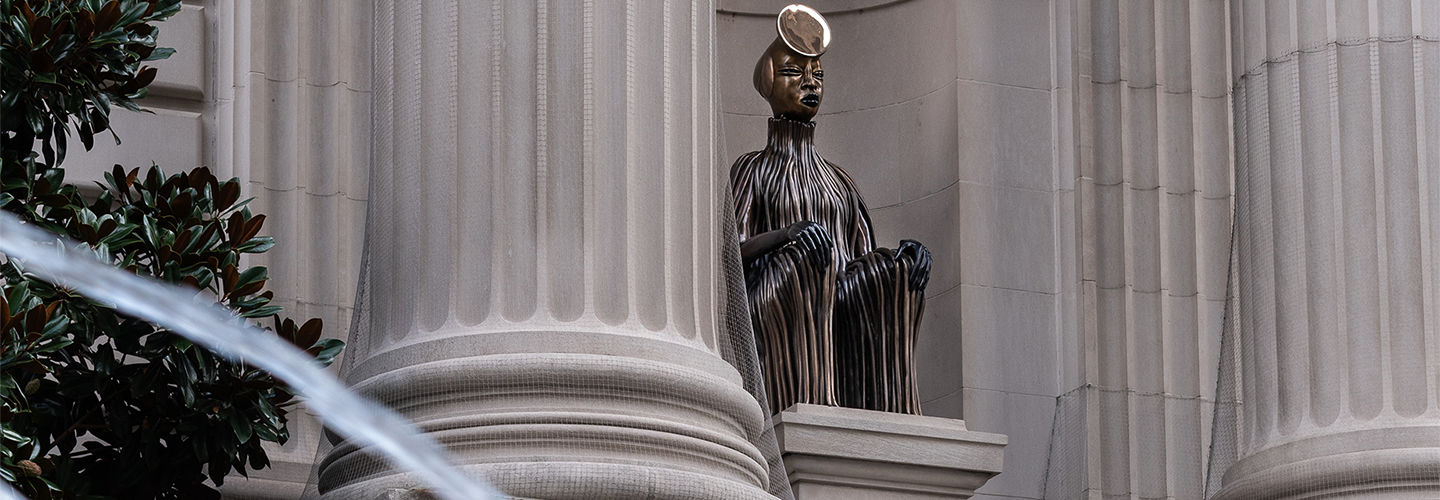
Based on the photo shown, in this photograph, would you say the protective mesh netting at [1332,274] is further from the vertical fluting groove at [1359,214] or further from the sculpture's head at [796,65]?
the sculpture's head at [796,65]

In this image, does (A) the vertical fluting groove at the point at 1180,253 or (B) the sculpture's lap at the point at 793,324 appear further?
(A) the vertical fluting groove at the point at 1180,253

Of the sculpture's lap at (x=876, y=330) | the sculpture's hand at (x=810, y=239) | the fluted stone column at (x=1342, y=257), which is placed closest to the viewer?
the fluted stone column at (x=1342, y=257)

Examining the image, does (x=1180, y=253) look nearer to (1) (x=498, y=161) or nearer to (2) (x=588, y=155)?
(2) (x=588, y=155)

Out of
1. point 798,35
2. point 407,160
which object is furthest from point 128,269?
point 798,35

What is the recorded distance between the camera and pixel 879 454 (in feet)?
40.5

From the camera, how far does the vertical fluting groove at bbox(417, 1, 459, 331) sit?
28.6 ft

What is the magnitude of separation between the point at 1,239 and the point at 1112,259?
8279 mm

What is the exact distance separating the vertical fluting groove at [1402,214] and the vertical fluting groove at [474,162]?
4.30 meters

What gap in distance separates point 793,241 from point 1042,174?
10.2ft

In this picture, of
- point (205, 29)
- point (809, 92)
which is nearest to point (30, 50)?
point (205, 29)

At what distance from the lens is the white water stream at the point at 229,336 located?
830 cm

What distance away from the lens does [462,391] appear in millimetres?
8453

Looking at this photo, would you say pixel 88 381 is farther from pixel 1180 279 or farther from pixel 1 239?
pixel 1180 279

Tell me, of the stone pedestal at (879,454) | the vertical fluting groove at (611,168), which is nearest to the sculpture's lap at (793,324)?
the stone pedestal at (879,454)
